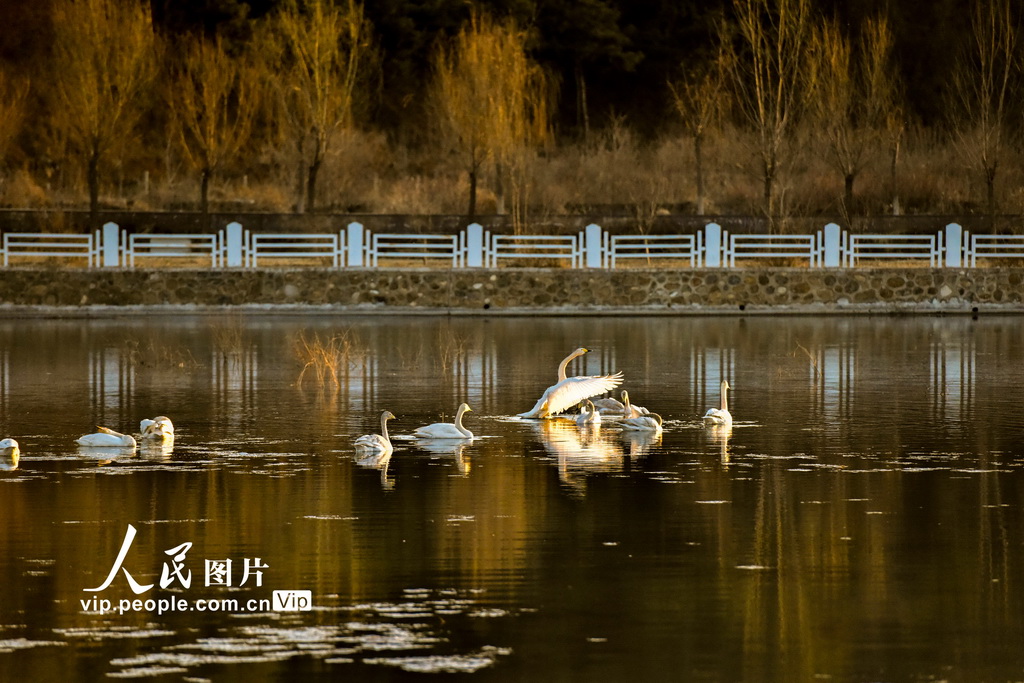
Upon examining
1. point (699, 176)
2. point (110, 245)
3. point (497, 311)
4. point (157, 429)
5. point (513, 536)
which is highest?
point (699, 176)

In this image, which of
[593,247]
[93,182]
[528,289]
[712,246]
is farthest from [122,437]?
[93,182]

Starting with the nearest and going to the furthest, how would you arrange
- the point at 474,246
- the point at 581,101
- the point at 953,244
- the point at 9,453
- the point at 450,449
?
1. the point at 9,453
2. the point at 450,449
3. the point at 474,246
4. the point at 953,244
5. the point at 581,101

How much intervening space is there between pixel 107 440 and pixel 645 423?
4.47 metres

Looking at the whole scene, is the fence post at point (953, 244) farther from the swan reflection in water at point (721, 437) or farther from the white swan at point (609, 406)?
the swan reflection in water at point (721, 437)

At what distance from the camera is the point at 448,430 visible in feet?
45.4

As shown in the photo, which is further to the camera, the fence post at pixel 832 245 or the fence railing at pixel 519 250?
the fence post at pixel 832 245

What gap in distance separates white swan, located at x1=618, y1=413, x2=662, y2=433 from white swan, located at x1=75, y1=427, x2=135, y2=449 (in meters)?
4.21

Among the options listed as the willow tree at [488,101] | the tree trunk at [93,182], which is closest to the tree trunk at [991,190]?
the willow tree at [488,101]

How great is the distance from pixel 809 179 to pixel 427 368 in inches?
1224

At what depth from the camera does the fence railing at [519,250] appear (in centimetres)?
3562

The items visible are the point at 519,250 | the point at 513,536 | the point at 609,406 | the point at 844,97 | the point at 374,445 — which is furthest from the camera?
the point at 844,97

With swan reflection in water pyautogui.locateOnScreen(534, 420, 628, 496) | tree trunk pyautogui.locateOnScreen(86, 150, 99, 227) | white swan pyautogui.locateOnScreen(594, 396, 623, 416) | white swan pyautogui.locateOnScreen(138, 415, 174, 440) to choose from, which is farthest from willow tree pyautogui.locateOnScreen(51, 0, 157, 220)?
white swan pyautogui.locateOnScreen(138, 415, 174, 440)

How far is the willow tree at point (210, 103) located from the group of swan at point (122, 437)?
94.6 feet

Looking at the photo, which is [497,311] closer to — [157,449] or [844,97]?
[844,97]
